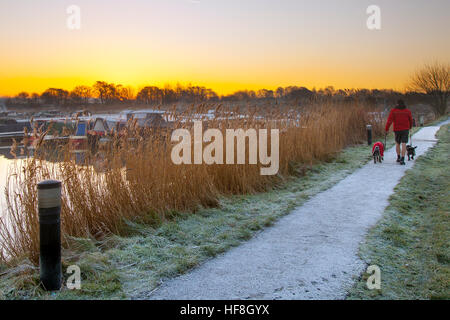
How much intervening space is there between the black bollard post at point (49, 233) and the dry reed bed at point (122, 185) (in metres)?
0.53

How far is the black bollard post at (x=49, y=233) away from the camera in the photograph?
289cm

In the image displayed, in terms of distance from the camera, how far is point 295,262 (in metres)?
3.55

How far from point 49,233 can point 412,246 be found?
350 cm

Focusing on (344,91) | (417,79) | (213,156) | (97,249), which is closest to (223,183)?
(213,156)

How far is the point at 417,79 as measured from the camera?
33.1 m

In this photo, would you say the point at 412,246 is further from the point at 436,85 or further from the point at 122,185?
the point at 436,85

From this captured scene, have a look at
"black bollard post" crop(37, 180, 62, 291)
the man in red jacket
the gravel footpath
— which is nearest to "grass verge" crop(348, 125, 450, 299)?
the gravel footpath

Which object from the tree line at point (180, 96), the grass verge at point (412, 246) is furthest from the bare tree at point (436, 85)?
the grass verge at point (412, 246)

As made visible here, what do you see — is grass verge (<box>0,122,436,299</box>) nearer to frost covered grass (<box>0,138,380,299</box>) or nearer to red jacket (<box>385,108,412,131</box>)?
frost covered grass (<box>0,138,380,299</box>)

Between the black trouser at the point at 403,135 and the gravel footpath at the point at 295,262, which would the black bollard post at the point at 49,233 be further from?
the black trouser at the point at 403,135

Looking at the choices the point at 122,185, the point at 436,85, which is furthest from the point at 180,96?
the point at 436,85

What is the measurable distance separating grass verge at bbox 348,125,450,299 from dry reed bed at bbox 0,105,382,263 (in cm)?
226

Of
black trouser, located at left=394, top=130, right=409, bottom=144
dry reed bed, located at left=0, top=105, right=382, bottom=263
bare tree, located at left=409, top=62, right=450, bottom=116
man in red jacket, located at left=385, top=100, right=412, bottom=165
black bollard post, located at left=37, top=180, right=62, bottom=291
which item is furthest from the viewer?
bare tree, located at left=409, top=62, right=450, bottom=116

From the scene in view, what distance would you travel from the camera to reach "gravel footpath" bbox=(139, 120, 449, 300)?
9.77ft
